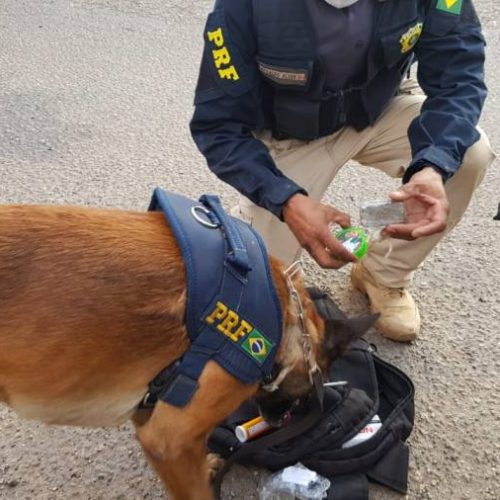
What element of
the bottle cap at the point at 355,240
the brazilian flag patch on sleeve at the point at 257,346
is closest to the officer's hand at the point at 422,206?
the bottle cap at the point at 355,240

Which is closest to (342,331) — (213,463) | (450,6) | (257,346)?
(257,346)

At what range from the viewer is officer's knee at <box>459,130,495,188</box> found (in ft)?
8.80

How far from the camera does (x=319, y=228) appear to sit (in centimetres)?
220

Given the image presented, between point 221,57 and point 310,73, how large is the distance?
1.05ft

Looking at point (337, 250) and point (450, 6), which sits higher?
point (450, 6)

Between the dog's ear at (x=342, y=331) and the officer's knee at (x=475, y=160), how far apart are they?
0.89 m

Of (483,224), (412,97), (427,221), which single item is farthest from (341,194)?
(427,221)

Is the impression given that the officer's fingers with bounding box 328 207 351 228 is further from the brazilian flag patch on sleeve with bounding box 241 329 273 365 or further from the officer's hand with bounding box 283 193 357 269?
the brazilian flag patch on sleeve with bounding box 241 329 273 365

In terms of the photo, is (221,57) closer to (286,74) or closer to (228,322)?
(286,74)

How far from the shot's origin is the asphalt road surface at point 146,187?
92.9 inches

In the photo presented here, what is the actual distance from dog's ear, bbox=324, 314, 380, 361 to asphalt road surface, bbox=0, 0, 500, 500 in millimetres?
528

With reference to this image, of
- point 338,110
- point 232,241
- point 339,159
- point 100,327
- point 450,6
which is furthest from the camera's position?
point 339,159

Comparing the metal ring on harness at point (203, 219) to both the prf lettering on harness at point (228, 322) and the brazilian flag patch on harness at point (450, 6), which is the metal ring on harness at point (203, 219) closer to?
the prf lettering on harness at point (228, 322)

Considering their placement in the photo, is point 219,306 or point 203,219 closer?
point 219,306
